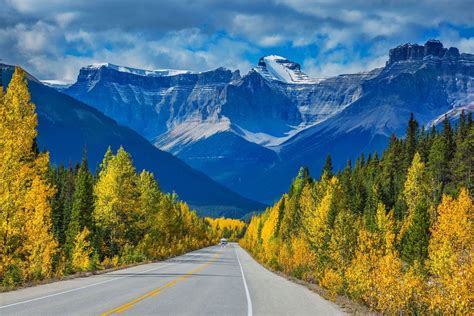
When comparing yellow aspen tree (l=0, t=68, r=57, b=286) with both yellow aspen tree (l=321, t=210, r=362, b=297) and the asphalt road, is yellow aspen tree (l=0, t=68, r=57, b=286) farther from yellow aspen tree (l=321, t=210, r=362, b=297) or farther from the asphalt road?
yellow aspen tree (l=321, t=210, r=362, b=297)

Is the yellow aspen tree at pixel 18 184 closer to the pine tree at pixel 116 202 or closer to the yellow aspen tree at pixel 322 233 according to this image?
the yellow aspen tree at pixel 322 233

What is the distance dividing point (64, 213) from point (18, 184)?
52923 mm

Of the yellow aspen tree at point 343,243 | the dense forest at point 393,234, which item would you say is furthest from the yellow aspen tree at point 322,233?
the yellow aspen tree at point 343,243

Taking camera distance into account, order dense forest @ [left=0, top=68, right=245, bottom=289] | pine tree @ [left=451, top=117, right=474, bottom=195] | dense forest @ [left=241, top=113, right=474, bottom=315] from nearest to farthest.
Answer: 1. dense forest @ [left=241, top=113, right=474, bottom=315]
2. dense forest @ [left=0, top=68, right=245, bottom=289]
3. pine tree @ [left=451, top=117, right=474, bottom=195]

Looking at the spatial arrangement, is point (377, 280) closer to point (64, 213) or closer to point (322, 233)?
point (322, 233)

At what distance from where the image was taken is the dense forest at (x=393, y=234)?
2212cm

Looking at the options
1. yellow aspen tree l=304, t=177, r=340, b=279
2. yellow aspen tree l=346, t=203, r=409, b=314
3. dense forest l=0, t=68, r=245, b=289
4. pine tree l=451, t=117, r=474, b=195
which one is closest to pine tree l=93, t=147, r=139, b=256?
dense forest l=0, t=68, r=245, b=289

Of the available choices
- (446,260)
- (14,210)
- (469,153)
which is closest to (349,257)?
(446,260)

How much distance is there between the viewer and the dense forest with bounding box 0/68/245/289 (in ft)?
101

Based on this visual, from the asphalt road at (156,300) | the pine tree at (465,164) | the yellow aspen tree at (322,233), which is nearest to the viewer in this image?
the asphalt road at (156,300)

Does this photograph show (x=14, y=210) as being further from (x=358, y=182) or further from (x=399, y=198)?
(x=358, y=182)

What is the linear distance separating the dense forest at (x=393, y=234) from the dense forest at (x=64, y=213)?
15.0m

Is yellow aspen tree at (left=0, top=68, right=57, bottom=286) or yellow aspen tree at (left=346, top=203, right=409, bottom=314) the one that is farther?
yellow aspen tree at (left=0, top=68, right=57, bottom=286)

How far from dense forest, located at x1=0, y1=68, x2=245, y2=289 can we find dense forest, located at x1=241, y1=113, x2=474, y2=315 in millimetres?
14989
